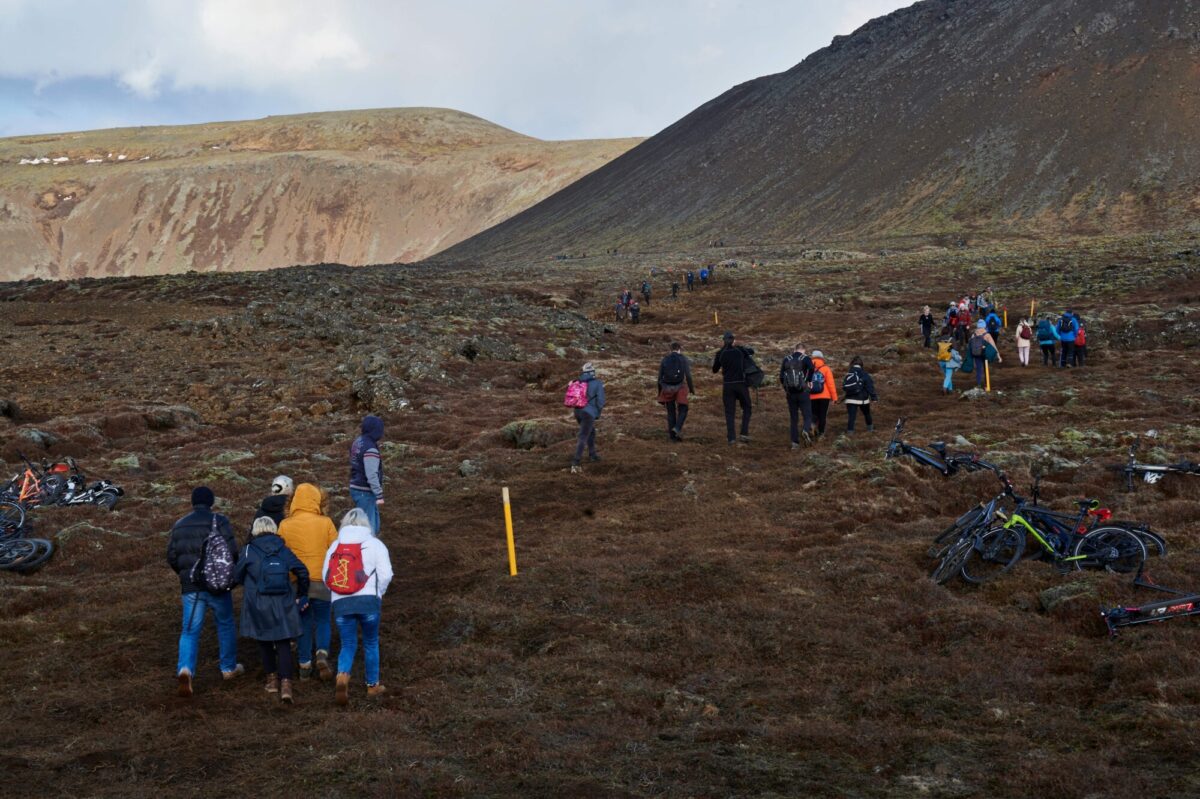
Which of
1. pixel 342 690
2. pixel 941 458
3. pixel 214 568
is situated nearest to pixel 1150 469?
pixel 941 458

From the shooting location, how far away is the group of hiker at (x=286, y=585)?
352 inches

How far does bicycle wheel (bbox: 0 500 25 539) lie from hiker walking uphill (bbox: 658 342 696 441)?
11.7 m

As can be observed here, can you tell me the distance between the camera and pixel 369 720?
8.27 m

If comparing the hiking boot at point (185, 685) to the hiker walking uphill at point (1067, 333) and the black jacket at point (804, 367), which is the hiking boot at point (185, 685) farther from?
the hiker walking uphill at point (1067, 333)

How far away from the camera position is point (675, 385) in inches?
744

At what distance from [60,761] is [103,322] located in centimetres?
3700

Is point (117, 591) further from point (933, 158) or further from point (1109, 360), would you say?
point (933, 158)

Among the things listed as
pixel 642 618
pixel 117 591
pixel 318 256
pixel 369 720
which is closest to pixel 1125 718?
pixel 642 618

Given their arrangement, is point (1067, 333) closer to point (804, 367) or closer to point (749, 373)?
point (804, 367)

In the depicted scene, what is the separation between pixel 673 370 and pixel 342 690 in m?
11.2

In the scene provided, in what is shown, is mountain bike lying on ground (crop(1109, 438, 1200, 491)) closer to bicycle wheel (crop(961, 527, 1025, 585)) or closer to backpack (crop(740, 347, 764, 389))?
bicycle wheel (crop(961, 527, 1025, 585))

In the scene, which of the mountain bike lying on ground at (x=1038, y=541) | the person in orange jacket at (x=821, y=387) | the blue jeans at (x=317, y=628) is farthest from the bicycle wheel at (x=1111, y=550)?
the blue jeans at (x=317, y=628)

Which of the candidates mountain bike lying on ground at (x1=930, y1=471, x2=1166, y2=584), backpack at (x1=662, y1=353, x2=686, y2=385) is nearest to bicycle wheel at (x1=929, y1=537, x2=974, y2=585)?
mountain bike lying on ground at (x1=930, y1=471, x2=1166, y2=584)

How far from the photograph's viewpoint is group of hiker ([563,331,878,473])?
58.4ft
